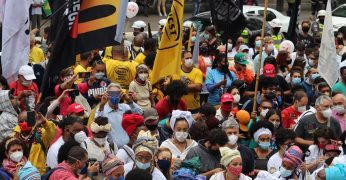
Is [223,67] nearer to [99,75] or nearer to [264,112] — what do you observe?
[264,112]

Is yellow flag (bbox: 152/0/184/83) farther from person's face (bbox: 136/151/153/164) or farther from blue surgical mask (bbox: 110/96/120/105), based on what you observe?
person's face (bbox: 136/151/153/164)

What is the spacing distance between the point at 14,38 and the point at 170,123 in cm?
244

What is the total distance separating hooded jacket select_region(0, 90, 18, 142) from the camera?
14.7m

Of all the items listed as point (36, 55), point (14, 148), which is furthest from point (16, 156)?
point (36, 55)

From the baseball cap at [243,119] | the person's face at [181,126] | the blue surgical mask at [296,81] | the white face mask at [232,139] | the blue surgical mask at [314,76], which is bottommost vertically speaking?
the blue surgical mask at [296,81]

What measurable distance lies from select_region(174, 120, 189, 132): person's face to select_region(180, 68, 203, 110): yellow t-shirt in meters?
2.82

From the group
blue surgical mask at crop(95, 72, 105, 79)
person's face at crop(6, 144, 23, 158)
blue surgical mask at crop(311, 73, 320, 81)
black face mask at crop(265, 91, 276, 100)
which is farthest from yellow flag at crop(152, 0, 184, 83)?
person's face at crop(6, 144, 23, 158)

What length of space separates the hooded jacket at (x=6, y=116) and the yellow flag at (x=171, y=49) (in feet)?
7.19

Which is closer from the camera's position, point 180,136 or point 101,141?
point 101,141

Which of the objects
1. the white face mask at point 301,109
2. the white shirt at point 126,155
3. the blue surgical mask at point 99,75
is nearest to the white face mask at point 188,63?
the blue surgical mask at point 99,75

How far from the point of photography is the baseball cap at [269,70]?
18.2 metres

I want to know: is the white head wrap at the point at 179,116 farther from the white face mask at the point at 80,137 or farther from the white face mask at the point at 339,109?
the white face mask at the point at 339,109

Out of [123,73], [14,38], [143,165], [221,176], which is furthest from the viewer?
[123,73]

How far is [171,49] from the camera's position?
16.5 metres
